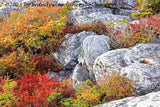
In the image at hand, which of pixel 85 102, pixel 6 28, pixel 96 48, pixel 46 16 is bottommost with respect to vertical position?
pixel 85 102

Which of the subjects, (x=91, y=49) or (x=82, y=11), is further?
(x=82, y=11)

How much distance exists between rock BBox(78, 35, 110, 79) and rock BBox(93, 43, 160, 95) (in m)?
0.81

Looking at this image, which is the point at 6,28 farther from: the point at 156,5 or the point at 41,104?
the point at 156,5

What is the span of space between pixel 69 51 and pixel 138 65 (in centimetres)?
404

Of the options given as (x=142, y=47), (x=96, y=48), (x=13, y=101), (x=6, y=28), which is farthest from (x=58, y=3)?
(x=13, y=101)

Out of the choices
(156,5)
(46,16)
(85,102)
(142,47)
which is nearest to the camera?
(85,102)

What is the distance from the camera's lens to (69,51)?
309 inches

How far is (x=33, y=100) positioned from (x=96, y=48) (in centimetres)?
408

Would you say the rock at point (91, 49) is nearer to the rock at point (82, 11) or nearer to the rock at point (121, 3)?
the rock at point (82, 11)

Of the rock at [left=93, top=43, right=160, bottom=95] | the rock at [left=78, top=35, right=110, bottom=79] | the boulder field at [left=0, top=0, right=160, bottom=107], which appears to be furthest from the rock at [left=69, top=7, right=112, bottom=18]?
the rock at [left=93, top=43, right=160, bottom=95]

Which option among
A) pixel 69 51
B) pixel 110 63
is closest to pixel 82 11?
pixel 69 51

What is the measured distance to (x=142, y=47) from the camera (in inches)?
227

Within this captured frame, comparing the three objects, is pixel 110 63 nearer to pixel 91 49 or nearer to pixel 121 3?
pixel 91 49

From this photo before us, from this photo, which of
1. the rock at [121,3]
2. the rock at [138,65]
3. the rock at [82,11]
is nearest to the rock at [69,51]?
the rock at [138,65]
